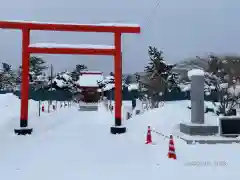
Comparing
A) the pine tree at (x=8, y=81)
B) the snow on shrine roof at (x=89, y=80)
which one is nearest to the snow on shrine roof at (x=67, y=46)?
the snow on shrine roof at (x=89, y=80)

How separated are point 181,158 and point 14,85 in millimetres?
58561

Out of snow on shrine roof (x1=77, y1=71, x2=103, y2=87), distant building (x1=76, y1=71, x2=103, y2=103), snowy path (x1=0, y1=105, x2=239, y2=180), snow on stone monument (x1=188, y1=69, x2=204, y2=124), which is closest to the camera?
snowy path (x1=0, y1=105, x2=239, y2=180)

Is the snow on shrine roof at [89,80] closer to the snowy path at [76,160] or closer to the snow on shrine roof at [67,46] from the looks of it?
the snow on shrine roof at [67,46]

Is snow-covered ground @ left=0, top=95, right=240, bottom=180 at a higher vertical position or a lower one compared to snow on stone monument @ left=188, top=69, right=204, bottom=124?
lower

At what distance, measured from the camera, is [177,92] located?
124 ft

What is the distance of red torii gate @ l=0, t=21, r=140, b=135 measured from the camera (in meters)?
14.8

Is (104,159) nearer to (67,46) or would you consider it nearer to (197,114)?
(197,114)

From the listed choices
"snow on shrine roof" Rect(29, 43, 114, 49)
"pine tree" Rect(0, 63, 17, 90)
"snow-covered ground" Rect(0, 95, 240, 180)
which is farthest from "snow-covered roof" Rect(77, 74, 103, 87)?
"snow-covered ground" Rect(0, 95, 240, 180)

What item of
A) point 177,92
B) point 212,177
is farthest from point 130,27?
point 177,92

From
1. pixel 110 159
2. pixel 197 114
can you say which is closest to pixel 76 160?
pixel 110 159

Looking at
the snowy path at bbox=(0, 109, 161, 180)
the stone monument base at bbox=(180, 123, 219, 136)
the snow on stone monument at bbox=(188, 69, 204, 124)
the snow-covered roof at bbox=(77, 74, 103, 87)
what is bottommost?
the snowy path at bbox=(0, 109, 161, 180)

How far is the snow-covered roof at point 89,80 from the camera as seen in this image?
A: 44844 mm

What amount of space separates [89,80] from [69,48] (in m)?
30.6

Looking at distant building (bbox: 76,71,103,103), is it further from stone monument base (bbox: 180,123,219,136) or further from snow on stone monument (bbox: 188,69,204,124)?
stone monument base (bbox: 180,123,219,136)
